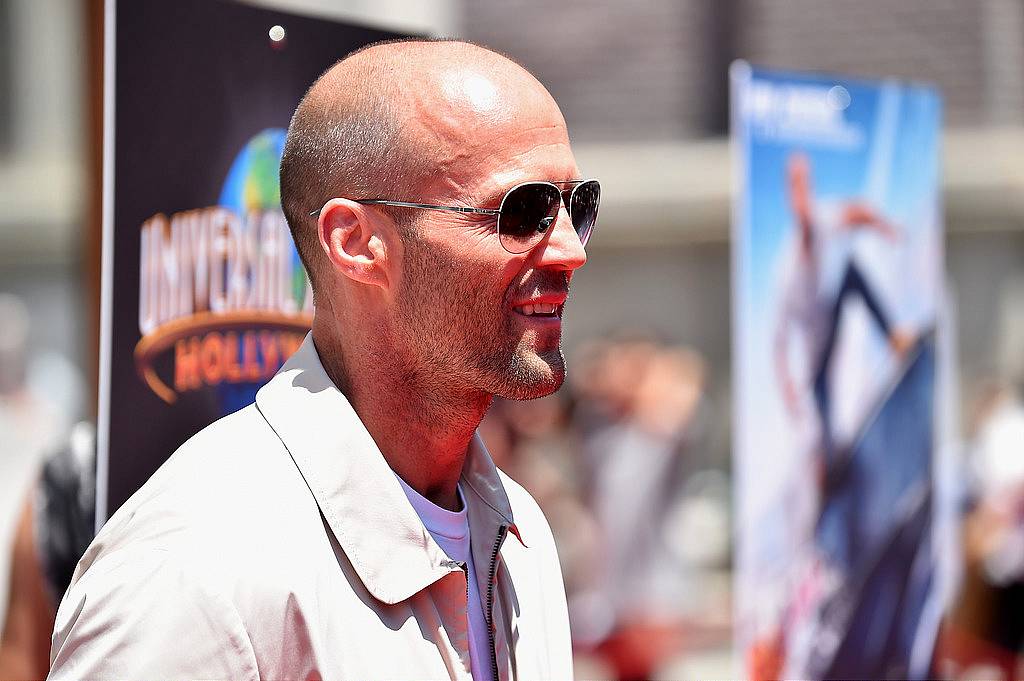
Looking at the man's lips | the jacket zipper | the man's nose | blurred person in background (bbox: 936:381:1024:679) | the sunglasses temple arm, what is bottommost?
blurred person in background (bbox: 936:381:1024:679)

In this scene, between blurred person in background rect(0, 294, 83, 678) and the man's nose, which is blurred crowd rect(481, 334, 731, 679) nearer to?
blurred person in background rect(0, 294, 83, 678)

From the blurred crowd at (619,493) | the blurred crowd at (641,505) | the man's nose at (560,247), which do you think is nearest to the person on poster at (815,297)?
the man's nose at (560,247)

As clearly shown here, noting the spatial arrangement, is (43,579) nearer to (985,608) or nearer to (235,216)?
(235,216)

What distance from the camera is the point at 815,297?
3.59 meters

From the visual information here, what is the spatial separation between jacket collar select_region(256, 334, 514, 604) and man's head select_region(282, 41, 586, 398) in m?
0.12

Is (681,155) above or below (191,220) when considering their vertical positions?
above

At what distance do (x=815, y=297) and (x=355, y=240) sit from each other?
196cm

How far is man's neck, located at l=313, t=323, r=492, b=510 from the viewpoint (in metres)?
1.91

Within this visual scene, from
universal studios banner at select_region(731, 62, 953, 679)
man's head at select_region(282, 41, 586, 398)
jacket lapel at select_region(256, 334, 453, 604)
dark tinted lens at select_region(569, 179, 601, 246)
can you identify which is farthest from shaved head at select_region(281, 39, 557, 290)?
universal studios banner at select_region(731, 62, 953, 679)

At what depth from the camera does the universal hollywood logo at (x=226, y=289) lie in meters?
2.33

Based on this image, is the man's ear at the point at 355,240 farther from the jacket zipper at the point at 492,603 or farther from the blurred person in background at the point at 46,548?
the blurred person in background at the point at 46,548

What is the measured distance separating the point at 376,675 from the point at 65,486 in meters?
1.69

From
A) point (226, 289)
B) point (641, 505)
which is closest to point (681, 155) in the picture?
point (641, 505)

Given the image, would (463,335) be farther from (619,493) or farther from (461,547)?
(619,493)
